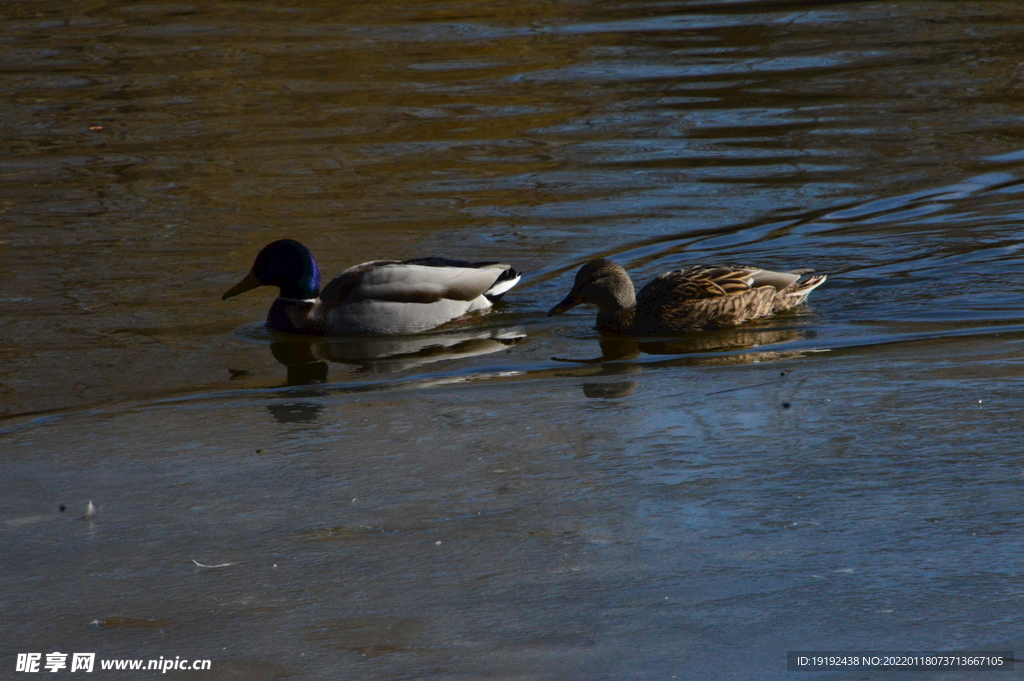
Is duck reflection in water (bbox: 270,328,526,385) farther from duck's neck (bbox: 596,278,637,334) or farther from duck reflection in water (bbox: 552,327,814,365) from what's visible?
duck reflection in water (bbox: 552,327,814,365)

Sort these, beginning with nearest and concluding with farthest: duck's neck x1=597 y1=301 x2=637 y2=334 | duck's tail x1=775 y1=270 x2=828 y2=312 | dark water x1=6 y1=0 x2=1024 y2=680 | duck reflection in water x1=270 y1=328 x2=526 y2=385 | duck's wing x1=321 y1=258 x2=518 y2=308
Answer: dark water x1=6 y1=0 x2=1024 y2=680
duck reflection in water x1=270 y1=328 x2=526 y2=385
duck's neck x1=597 y1=301 x2=637 y2=334
duck's tail x1=775 y1=270 x2=828 y2=312
duck's wing x1=321 y1=258 x2=518 y2=308

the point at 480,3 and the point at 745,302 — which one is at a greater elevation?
the point at 480,3

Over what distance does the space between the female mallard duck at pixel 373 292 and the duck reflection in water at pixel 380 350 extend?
112 millimetres

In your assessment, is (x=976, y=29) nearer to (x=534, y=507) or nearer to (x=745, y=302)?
(x=745, y=302)

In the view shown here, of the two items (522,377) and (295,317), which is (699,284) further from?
(295,317)

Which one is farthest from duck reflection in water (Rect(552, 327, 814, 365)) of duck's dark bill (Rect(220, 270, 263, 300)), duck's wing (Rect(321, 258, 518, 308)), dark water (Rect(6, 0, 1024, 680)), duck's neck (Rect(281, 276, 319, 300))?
duck's dark bill (Rect(220, 270, 263, 300))

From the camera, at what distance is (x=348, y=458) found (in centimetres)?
560

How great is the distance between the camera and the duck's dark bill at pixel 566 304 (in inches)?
346

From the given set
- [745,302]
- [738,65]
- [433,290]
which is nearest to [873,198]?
[745,302]

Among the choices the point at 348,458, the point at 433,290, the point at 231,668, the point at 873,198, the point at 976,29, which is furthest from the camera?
the point at 976,29

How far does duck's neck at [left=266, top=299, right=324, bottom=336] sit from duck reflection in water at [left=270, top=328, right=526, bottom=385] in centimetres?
7

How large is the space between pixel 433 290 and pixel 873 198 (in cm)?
427

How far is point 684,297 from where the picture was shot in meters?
8.49

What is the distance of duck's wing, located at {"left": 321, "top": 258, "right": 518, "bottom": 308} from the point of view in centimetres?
909
